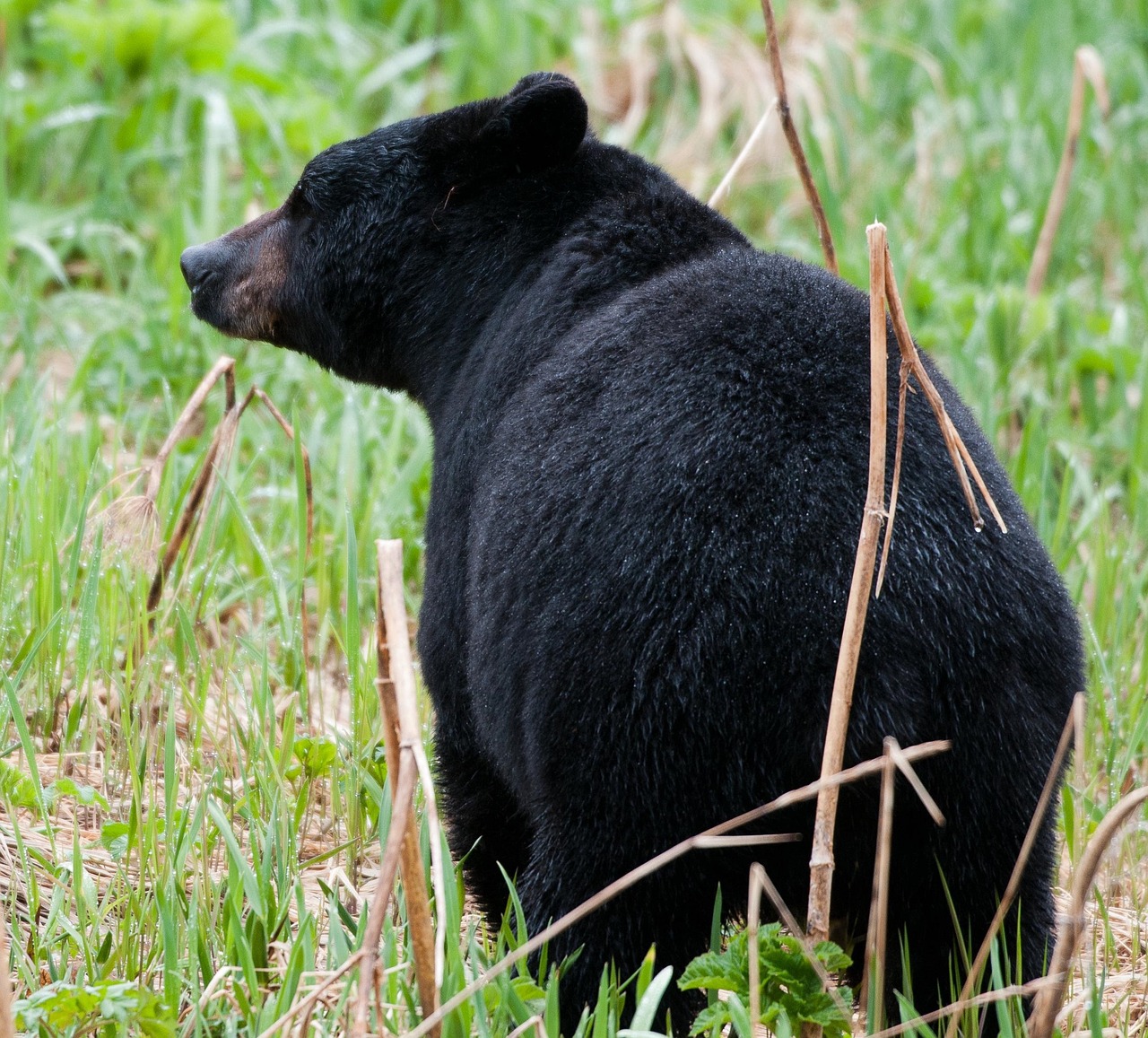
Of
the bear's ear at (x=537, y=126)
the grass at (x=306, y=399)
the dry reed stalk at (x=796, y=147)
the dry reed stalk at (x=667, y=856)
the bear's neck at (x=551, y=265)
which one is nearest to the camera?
the dry reed stalk at (x=667, y=856)

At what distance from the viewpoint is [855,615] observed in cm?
194

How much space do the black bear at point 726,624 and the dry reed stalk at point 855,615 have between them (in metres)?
0.08

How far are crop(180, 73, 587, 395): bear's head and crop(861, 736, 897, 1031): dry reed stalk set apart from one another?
141 centimetres

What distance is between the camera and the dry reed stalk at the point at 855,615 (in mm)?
1940

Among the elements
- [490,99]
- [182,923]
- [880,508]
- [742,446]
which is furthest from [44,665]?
[880,508]

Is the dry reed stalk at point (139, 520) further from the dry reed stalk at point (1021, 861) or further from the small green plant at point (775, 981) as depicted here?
the dry reed stalk at point (1021, 861)

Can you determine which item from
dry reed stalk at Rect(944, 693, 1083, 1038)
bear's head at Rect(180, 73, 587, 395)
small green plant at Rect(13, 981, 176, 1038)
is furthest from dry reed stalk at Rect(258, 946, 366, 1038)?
bear's head at Rect(180, 73, 587, 395)

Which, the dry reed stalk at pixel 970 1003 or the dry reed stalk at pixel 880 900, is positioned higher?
the dry reed stalk at pixel 880 900

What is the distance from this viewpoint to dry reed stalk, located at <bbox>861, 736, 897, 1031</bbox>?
6.37ft

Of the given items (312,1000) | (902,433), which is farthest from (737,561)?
(312,1000)

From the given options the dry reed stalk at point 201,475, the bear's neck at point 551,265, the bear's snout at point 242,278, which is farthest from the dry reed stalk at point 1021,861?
the bear's snout at point 242,278

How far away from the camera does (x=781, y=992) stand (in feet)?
7.18

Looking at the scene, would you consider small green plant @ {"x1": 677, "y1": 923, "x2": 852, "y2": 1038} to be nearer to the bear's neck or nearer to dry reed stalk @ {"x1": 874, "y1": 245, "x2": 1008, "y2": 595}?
dry reed stalk @ {"x1": 874, "y1": 245, "x2": 1008, "y2": 595}

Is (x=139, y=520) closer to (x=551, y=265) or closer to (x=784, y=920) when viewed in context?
(x=551, y=265)
